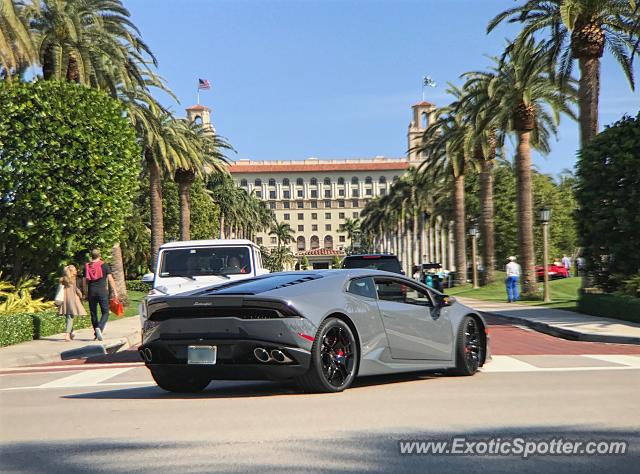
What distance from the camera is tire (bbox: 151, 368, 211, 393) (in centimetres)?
923

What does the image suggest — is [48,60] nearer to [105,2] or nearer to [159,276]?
[105,2]

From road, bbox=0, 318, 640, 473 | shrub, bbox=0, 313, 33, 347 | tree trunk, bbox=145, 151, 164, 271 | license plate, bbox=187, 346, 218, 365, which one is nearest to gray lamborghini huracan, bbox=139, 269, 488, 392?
license plate, bbox=187, 346, 218, 365

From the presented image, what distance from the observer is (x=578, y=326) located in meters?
20.1

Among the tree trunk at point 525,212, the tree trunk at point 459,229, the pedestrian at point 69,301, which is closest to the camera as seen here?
the pedestrian at point 69,301

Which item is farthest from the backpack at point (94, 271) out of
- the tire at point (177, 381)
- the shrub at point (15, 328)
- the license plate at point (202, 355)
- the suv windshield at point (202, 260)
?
the license plate at point (202, 355)

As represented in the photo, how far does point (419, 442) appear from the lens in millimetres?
6199

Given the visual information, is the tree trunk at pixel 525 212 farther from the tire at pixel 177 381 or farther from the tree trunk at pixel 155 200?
the tire at pixel 177 381

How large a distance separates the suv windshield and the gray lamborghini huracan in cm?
634

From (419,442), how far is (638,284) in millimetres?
17923

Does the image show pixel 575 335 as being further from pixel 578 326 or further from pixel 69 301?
pixel 69 301

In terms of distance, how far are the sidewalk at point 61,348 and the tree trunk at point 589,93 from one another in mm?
15555

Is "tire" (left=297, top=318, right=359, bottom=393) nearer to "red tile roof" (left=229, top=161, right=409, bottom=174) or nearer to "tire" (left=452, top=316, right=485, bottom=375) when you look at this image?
"tire" (left=452, top=316, right=485, bottom=375)

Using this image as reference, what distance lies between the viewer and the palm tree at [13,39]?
23.8 meters

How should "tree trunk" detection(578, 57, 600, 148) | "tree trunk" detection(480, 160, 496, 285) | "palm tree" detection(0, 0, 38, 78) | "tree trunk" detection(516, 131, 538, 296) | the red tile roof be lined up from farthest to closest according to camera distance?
the red tile roof, "tree trunk" detection(480, 160, 496, 285), "tree trunk" detection(516, 131, 538, 296), "tree trunk" detection(578, 57, 600, 148), "palm tree" detection(0, 0, 38, 78)
